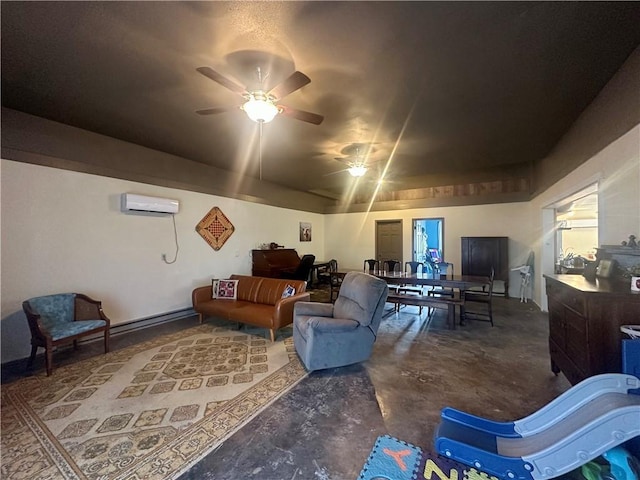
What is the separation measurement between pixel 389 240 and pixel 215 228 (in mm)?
5245

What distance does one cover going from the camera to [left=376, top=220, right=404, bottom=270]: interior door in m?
8.27

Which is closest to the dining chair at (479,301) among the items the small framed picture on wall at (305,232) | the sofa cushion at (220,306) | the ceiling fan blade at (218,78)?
the sofa cushion at (220,306)

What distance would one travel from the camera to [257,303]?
440 cm

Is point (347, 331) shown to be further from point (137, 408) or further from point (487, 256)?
point (487, 256)

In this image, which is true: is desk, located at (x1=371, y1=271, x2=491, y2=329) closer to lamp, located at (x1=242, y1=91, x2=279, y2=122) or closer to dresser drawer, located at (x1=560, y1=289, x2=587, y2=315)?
dresser drawer, located at (x1=560, y1=289, x2=587, y2=315)

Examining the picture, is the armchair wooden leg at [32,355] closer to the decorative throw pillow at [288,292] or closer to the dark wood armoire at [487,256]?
the decorative throw pillow at [288,292]

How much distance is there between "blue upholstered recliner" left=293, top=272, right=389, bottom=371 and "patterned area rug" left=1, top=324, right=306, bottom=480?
307 mm

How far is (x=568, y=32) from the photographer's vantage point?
1.98 m

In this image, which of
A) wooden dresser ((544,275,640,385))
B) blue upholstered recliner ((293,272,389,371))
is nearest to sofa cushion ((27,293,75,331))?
blue upholstered recliner ((293,272,389,371))

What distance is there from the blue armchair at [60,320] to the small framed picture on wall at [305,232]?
5684 millimetres

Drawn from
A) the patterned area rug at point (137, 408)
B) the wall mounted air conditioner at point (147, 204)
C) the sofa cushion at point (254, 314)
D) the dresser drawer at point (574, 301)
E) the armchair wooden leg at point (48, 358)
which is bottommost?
the patterned area rug at point (137, 408)

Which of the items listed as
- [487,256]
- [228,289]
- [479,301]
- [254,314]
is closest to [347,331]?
[254,314]

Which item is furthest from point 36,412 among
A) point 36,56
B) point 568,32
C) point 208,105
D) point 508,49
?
point 568,32

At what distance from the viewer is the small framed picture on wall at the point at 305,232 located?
856 cm
